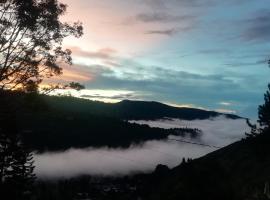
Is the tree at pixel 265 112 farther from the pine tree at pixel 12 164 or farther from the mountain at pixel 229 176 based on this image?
the pine tree at pixel 12 164

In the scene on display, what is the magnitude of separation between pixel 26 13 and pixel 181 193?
17.2 metres

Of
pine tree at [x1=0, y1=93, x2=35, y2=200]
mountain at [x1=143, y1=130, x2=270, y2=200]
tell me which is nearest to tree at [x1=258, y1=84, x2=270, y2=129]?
mountain at [x1=143, y1=130, x2=270, y2=200]

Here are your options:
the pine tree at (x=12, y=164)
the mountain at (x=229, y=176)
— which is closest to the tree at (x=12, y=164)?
the pine tree at (x=12, y=164)

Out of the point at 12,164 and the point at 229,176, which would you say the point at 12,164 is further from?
the point at 229,176

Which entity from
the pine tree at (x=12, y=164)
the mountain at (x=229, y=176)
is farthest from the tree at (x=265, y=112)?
the pine tree at (x=12, y=164)

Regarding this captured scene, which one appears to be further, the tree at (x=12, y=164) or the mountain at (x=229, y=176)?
the tree at (x=12, y=164)

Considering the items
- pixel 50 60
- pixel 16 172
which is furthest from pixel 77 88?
pixel 16 172

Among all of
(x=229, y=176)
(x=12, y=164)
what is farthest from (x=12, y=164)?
(x=229, y=176)

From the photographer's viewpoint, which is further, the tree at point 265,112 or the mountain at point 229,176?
the tree at point 265,112

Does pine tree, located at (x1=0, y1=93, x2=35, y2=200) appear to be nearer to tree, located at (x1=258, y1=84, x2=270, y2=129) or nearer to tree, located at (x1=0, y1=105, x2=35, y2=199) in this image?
tree, located at (x1=0, y1=105, x2=35, y2=199)

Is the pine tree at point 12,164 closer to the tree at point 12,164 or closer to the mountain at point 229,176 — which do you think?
the tree at point 12,164

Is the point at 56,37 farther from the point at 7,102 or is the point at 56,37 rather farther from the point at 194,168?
the point at 194,168

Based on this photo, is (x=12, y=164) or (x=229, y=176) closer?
(x=229, y=176)

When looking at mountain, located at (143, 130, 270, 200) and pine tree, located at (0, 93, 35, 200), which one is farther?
pine tree, located at (0, 93, 35, 200)
